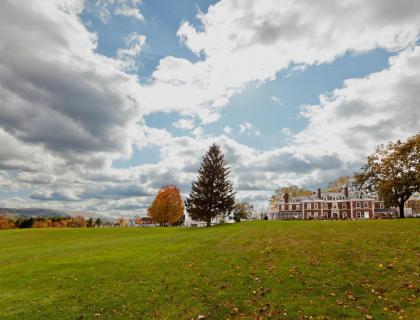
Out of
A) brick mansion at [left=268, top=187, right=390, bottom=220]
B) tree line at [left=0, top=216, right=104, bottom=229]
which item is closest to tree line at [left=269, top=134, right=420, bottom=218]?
brick mansion at [left=268, top=187, right=390, bottom=220]

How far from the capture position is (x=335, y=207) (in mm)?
114688

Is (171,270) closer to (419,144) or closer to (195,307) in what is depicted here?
(195,307)

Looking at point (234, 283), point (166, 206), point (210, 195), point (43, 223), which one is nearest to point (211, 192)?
point (210, 195)

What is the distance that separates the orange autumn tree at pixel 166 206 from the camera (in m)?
80.4

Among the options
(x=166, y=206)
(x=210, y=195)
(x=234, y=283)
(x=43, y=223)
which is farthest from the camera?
(x=43, y=223)

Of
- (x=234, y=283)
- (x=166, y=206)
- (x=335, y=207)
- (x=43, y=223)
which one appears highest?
(x=335, y=207)

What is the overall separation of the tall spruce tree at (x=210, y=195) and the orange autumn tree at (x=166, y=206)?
2549cm

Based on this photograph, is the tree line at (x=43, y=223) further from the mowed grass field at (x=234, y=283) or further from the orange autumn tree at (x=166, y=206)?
the mowed grass field at (x=234, y=283)

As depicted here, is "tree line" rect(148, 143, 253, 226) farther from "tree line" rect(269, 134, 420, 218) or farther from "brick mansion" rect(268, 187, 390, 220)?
"brick mansion" rect(268, 187, 390, 220)

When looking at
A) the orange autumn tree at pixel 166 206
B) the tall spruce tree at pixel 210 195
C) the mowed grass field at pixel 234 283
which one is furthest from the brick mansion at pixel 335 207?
the mowed grass field at pixel 234 283

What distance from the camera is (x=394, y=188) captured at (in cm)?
5759

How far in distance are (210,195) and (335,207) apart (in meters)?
74.5

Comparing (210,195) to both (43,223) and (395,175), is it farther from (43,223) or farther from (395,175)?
(43,223)

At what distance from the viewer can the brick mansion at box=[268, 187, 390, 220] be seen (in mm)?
112188
